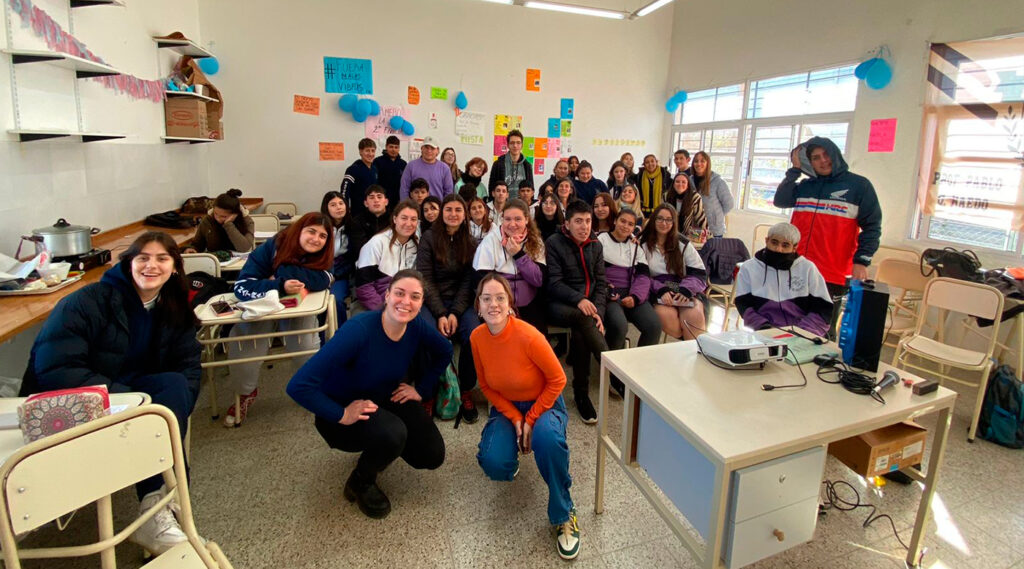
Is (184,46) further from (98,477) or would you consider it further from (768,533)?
(768,533)

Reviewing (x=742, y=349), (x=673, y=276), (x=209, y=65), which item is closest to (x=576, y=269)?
(x=673, y=276)

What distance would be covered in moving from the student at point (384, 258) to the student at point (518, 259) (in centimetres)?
46

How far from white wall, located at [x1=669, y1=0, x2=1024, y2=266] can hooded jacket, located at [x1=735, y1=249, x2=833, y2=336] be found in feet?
7.45

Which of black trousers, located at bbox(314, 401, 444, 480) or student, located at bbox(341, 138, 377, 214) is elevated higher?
student, located at bbox(341, 138, 377, 214)

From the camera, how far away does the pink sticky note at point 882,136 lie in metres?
4.32

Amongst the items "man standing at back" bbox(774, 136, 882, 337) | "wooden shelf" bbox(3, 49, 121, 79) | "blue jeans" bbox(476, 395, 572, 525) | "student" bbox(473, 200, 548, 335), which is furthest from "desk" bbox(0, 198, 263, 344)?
"man standing at back" bbox(774, 136, 882, 337)

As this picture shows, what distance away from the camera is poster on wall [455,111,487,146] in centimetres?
614

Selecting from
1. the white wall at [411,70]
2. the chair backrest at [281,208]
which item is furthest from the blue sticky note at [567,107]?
the chair backrest at [281,208]

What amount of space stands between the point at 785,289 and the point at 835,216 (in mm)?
950

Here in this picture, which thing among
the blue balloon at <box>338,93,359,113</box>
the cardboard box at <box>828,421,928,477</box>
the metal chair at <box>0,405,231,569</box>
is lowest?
the cardboard box at <box>828,421,928,477</box>

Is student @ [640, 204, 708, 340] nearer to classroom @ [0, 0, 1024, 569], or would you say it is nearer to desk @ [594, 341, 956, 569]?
classroom @ [0, 0, 1024, 569]

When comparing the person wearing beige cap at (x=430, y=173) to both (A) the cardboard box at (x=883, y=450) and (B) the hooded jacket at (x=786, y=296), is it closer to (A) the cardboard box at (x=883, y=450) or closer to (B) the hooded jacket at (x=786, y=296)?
(B) the hooded jacket at (x=786, y=296)

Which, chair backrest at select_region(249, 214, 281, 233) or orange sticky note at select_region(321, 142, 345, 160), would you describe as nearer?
chair backrest at select_region(249, 214, 281, 233)

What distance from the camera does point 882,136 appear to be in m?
4.39
